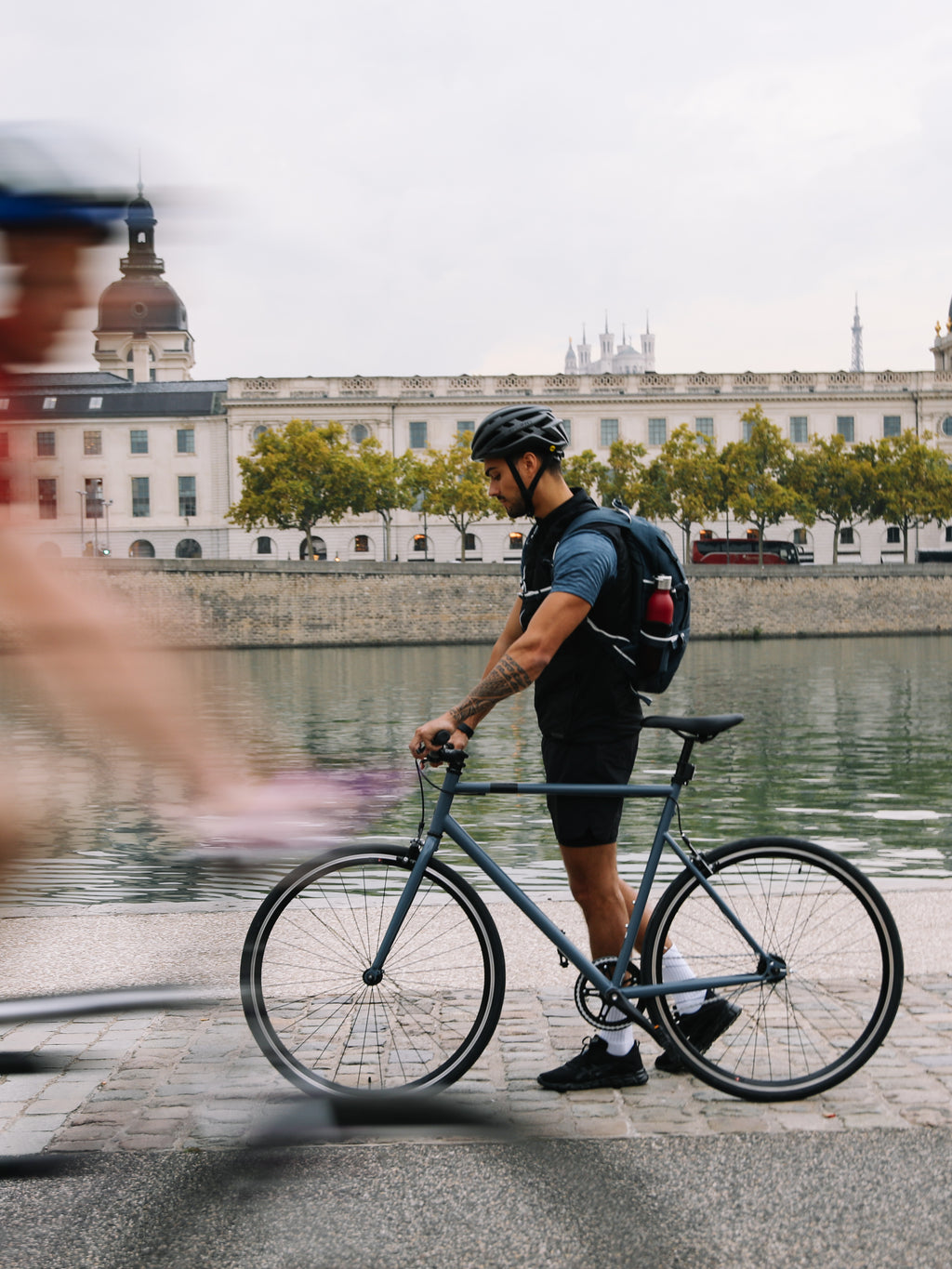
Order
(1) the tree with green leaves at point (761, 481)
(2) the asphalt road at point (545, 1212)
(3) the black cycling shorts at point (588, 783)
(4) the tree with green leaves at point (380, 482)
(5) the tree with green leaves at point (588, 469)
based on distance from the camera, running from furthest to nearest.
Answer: (5) the tree with green leaves at point (588, 469), (1) the tree with green leaves at point (761, 481), (4) the tree with green leaves at point (380, 482), (3) the black cycling shorts at point (588, 783), (2) the asphalt road at point (545, 1212)

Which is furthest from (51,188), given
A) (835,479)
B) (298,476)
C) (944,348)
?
(944,348)

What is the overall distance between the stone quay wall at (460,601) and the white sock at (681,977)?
50.9 metres

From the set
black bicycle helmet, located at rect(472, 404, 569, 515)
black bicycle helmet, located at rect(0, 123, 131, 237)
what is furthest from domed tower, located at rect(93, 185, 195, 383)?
black bicycle helmet, located at rect(472, 404, 569, 515)

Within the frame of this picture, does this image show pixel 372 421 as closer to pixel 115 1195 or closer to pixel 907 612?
pixel 907 612

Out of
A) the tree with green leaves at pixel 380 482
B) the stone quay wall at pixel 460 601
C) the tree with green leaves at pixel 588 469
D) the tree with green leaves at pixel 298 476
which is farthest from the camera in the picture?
the tree with green leaves at pixel 588 469

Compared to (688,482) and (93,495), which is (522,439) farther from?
(688,482)

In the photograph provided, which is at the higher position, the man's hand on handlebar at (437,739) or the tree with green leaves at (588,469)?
the tree with green leaves at (588,469)

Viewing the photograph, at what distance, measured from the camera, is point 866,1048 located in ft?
12.0

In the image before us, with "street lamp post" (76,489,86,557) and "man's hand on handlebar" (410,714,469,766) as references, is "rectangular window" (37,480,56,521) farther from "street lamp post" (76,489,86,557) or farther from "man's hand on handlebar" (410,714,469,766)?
"man's hand on handlebar" (410,714,469,766)

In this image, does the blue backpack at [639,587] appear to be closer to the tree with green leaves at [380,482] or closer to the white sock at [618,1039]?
the white sock at [618,1039]

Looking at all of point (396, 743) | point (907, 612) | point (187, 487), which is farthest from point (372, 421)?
point (396, 743)

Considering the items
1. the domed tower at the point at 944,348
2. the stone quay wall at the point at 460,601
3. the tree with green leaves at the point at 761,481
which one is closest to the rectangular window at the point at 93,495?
the stone quay wall at the point at 460,601

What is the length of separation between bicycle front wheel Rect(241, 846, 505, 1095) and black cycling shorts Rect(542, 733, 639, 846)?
1.11 feet

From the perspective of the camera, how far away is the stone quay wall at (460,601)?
5606cm
